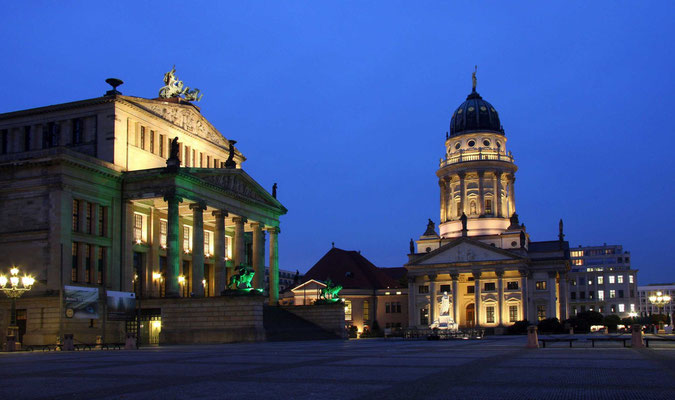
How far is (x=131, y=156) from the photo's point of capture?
205 feet

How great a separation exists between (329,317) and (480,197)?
6234 centimetres

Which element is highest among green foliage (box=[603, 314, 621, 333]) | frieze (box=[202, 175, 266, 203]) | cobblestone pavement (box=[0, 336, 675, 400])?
frieze (box=[202, 175, 266, 203])

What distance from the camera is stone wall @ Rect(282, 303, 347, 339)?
6788cm

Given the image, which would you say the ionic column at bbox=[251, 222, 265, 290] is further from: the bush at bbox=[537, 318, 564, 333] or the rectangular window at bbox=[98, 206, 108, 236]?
the bush at bbox=[537, 318, 564, 333]

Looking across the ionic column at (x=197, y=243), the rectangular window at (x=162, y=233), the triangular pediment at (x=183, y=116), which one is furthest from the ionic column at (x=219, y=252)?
the triangular pediment at (x=183, y=116)

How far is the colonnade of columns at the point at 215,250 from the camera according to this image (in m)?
59.2

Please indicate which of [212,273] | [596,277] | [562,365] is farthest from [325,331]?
[596,277]

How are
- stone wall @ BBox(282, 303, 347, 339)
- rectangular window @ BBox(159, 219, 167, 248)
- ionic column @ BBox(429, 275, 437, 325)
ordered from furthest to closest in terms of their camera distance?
1. ionic column @ BBox(429, 275, 437, 325)
2. stone wall @ BBox(282, 303, 347, 339)
3. rectangular window @ BBox(159, 219, 167, 248)

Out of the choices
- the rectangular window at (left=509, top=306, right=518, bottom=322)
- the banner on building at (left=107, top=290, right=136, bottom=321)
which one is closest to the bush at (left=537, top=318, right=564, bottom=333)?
the rectangular window at (left=509, top=306, right=518, bottom=322)

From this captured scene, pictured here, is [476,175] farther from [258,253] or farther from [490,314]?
[258,253]

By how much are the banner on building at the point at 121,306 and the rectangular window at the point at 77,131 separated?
14.5 metres

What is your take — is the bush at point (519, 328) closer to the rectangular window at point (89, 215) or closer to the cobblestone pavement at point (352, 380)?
the rectangular window at point (89, 215)

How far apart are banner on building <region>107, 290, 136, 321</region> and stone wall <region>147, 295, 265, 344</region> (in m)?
2.03

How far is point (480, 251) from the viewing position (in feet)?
384
